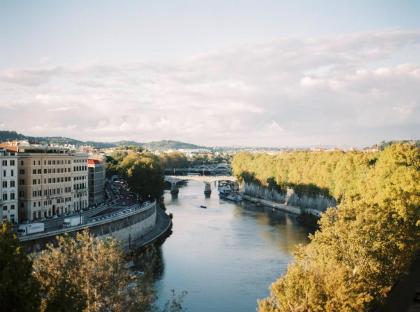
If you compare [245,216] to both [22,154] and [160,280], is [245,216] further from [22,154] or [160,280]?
[160,280]

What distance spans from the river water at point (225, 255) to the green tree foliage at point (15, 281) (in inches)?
704

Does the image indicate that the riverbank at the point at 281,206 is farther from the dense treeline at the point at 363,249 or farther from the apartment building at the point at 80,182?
the apartment building at the point at 80,182

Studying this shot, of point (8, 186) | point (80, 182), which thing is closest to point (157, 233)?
point (80, 182)

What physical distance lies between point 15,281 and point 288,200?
7040 centimetres

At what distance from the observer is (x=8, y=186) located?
48938mm

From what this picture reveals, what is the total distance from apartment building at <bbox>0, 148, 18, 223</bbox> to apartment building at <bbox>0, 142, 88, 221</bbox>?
2.33m

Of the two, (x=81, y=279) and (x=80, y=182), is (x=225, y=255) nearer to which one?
(x=80, y=182)

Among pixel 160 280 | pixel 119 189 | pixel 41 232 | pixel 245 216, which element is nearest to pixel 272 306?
pixel 160 280

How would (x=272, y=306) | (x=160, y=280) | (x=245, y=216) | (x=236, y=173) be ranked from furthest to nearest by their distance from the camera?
(x=236, y=173), (x=245, y=216), (x=160, y=280), (x=272, y=306)

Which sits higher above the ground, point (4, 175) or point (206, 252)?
point (4, 175)

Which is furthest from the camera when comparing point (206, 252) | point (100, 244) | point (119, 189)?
point (119, 189)

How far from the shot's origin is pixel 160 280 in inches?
1528

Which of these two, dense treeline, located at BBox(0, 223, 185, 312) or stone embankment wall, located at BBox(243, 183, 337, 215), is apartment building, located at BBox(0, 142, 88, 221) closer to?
stone embankment wall, located at BBox(243, 183, 337, 215)

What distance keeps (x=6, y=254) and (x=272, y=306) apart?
9.23 meters
